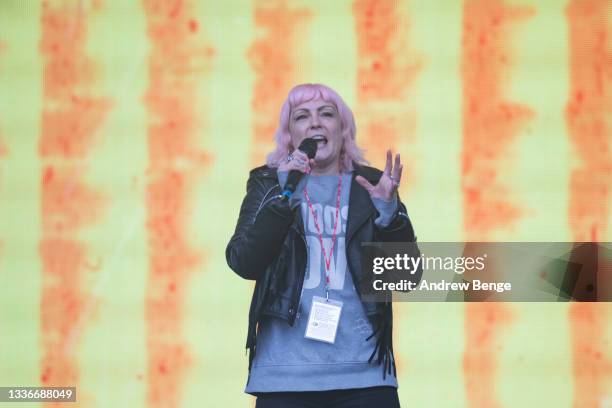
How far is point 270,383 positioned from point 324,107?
71 cm

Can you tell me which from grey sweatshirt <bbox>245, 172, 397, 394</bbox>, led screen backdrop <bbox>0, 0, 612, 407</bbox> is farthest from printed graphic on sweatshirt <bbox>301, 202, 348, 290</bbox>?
led screen backdrop <bbox>0, 0, 612, 407</bbox>

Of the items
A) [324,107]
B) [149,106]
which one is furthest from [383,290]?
[149,106]

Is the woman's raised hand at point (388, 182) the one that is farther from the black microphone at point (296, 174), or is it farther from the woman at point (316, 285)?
the black microphone at point (296, 174)

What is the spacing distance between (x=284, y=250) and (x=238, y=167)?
2.90ft

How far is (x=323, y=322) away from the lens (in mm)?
2260

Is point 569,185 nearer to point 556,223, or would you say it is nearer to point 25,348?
point 556,223

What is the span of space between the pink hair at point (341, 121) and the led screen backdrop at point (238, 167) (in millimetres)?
539

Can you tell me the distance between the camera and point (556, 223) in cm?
311

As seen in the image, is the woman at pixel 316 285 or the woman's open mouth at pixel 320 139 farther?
the woman's open mouth at pixel 320 139

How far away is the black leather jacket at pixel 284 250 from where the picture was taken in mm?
2281

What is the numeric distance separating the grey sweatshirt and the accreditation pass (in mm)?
22

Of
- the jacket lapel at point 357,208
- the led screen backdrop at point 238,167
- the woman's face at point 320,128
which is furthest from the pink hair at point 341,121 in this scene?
the led screen backdrop at point 238,167

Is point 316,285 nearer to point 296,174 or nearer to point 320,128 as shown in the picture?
point 296,174

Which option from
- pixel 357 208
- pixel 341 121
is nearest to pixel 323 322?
pixel 357 208
